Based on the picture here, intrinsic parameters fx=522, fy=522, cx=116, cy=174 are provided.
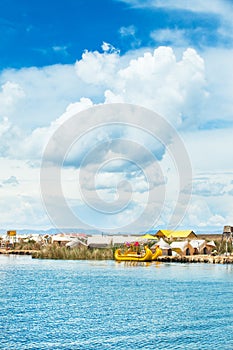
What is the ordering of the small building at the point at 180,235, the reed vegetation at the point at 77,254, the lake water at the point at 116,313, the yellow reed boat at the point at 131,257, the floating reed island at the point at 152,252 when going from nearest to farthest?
the lake water at the point at 116,313 → the yellow reed boat at the point at 131,257 → the floating reed island at the point at 152,252 → the reed vegetation at the point at 77,254 → the small building at the point at 180,235

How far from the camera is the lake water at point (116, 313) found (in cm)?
2773

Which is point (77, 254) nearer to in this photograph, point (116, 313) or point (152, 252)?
point (152, 252)

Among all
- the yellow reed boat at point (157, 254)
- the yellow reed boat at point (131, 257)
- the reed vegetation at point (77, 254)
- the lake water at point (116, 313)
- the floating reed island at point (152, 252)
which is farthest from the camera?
the reed vegetation at point (77, 254)

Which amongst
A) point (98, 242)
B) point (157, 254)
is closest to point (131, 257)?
point (157, 254)

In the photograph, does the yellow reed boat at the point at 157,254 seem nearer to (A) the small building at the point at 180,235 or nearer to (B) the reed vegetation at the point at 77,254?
(B) the reed vegetation at the point at 77,254

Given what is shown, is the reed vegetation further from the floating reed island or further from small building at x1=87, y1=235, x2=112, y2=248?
small building at x1=87, y1=235, x2=112, y2=248

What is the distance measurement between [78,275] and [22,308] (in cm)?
2723

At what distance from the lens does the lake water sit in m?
27.7

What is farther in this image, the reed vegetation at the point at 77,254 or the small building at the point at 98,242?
the small building at the point at 98,242

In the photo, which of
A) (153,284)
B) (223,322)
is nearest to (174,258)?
(153,284)

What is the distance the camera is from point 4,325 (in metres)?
31.3

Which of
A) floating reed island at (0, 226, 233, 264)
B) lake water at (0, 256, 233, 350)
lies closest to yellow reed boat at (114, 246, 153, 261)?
floating reed island at (0, 226, 233, 264)

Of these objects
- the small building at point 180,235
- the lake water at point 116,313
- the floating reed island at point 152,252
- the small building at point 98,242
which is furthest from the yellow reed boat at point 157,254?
the small building at point 180,235

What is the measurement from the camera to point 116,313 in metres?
36.1
